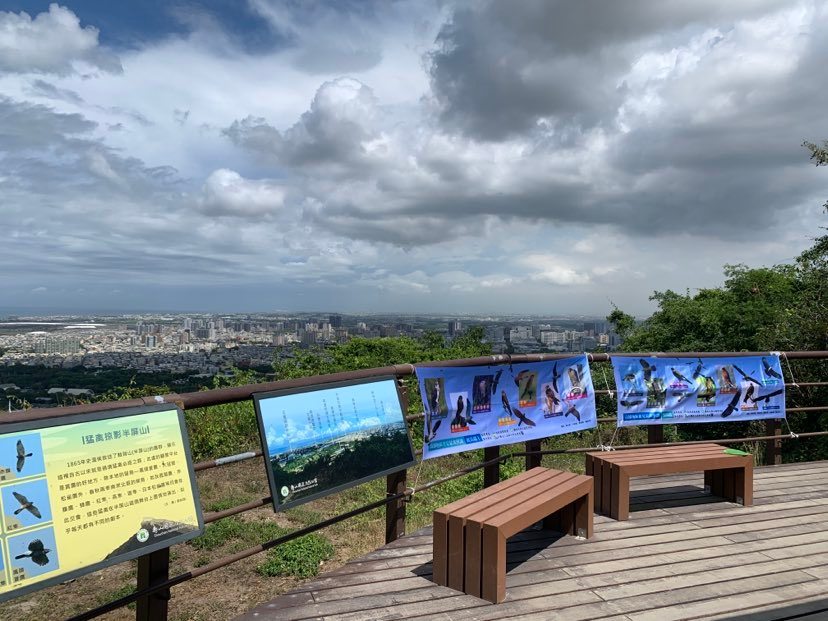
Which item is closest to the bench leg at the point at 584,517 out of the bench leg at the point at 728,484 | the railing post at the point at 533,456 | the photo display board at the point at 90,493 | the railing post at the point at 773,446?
the railing post at the point at 533,456

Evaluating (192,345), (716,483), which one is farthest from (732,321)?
(192,345)

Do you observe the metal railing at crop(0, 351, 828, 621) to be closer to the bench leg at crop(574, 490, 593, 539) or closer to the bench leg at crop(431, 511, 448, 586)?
the bench leg at crop(431, 511, 448, 586)

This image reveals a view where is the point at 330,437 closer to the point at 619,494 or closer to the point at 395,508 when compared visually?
the point at 395,508

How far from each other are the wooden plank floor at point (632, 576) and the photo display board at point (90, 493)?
2.51 ft

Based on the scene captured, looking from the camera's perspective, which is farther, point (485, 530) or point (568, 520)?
point (568, 520)

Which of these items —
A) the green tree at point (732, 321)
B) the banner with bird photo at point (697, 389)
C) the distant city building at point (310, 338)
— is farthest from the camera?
the distant city building at point (310, 338)

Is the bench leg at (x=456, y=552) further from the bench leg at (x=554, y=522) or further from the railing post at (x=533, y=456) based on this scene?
the railing post at (x=533, y=456)

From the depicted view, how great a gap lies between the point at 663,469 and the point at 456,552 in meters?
2.02

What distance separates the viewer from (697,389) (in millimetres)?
5766

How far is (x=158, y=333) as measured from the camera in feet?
73.7

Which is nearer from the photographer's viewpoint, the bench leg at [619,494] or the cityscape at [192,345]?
the bench leg at [619,494]

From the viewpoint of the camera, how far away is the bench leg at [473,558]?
312cm

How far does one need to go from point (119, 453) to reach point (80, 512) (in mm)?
258

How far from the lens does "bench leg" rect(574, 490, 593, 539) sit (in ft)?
13.0
